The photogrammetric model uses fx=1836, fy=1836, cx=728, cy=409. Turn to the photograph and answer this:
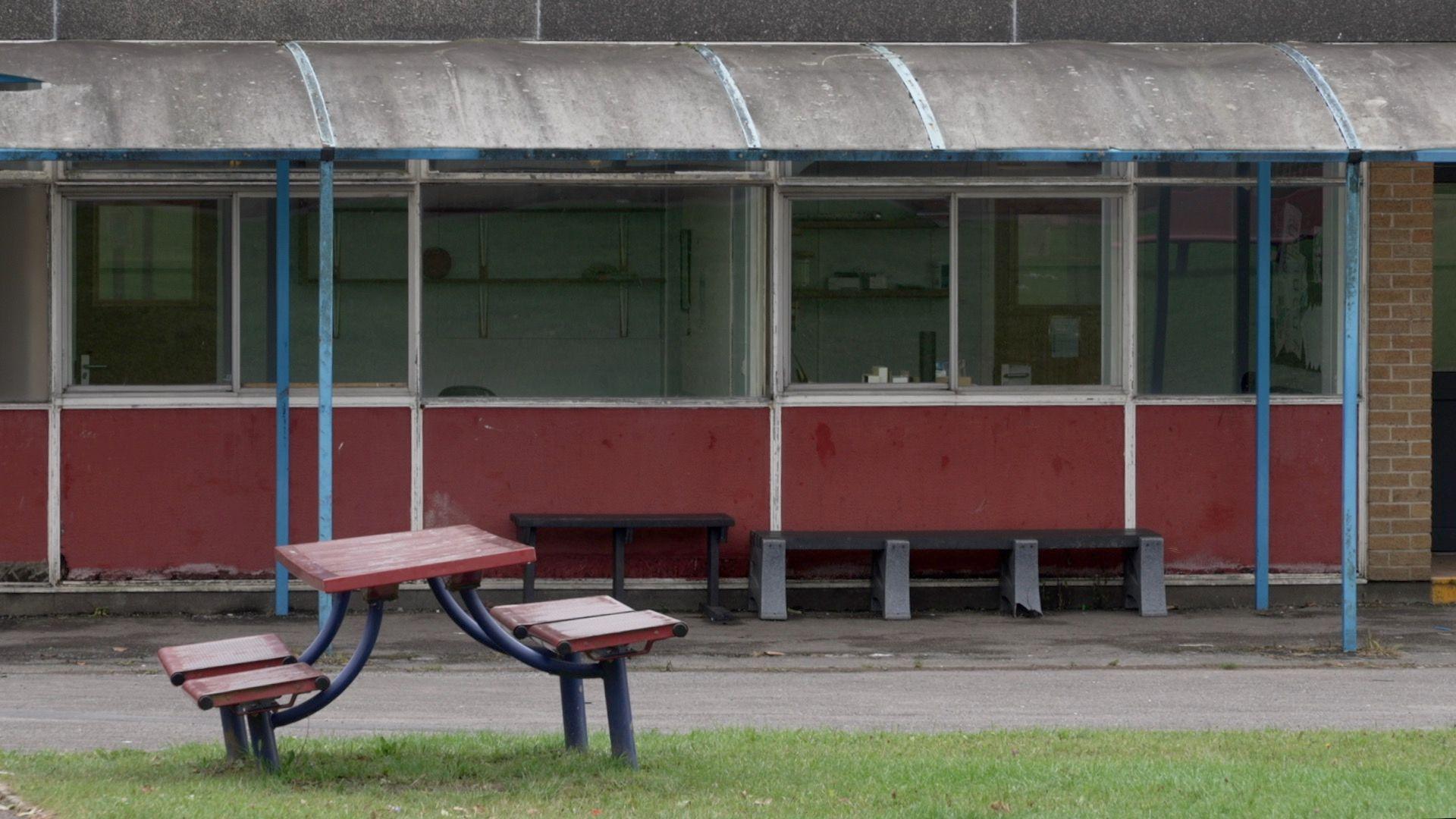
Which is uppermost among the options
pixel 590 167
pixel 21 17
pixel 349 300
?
pixel 21 17

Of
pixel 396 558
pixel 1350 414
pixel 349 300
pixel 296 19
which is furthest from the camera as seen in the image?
pixel 349 300

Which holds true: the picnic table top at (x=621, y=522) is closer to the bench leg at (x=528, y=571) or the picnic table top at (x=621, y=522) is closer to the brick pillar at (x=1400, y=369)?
the bench leg at (x=528, y=571)

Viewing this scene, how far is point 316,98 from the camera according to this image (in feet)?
31.3

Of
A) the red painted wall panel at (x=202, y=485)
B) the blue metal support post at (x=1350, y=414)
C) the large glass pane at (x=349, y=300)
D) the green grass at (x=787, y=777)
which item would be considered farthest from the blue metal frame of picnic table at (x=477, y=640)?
the large glass pane at (x=349, y=300)

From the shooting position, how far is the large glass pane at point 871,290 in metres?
11.5

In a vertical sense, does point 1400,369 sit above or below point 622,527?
above

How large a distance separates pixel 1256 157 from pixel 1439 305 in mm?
3934

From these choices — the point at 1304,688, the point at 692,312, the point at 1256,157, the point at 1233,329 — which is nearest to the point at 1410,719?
the point at 1304,688

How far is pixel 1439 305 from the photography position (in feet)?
42.2

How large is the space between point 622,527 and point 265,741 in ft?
15.7

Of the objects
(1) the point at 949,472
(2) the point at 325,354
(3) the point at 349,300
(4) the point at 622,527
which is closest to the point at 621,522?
(4) the point at 622,527

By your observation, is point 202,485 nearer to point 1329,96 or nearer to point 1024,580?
point 1024,580

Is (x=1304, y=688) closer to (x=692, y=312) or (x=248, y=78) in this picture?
(x=692, y=312)

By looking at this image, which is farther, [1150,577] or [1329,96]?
[1150,577]
